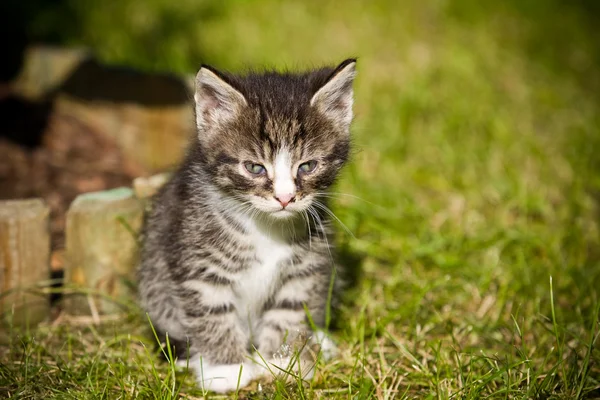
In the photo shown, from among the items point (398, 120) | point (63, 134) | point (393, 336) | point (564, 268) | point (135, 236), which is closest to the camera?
point (393, 336)

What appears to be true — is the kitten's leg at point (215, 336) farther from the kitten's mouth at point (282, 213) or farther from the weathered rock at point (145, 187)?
the weathered rock at point (145, 187)

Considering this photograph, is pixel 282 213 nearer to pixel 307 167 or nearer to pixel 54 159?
pixel 307 167

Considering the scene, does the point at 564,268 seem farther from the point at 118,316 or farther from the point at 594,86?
the point at 594,86

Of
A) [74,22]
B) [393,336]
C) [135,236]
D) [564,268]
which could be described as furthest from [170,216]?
[74,22]

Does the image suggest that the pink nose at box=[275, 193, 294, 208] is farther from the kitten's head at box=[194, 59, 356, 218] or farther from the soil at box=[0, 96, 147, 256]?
the soil at box=[0, 96, 147, 256]

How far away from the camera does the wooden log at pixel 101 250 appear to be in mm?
3512

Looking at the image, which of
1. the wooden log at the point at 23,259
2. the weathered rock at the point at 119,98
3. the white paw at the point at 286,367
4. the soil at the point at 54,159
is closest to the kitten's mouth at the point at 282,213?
the white paw at the point at 286,367

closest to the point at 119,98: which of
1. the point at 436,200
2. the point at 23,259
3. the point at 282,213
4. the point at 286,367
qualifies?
the point at 23,259

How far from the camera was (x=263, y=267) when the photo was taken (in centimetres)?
311

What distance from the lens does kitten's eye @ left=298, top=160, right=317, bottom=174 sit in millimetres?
2943

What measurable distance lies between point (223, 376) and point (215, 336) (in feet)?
0.61

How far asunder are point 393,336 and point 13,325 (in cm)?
191

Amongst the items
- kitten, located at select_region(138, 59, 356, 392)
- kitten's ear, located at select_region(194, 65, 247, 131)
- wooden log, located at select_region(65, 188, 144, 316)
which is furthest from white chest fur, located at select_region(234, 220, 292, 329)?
wooden log, located at select_region(65, 188, 144, 316)

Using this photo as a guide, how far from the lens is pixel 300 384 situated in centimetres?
285
